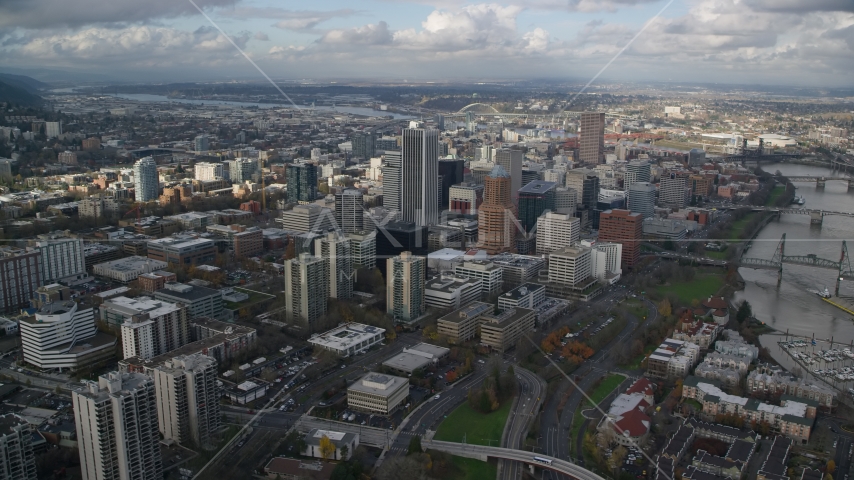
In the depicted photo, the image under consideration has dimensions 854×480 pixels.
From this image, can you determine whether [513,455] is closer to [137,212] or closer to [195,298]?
[195,298]

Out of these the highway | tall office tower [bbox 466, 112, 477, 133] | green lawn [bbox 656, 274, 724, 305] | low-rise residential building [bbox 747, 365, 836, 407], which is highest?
tall office tower [bbox 466, 112, 477, 133]

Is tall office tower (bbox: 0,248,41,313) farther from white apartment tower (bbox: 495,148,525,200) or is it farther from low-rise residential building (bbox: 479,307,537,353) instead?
white apartment tower (bbox: 495,148,525,200)

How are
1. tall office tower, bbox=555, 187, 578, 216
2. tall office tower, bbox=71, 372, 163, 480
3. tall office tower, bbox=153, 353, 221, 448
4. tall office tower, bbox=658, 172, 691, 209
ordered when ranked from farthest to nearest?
Result: tall office tower, bbox=658, 172, 691, 209 < tall office tower, bbox=555, 187, 578, 216 < tall office tower, bbox=153, 353, 221, 448 < tall office tower, bbox=71, 372, 163, 480

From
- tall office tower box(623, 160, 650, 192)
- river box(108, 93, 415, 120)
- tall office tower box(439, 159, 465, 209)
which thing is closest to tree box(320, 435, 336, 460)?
tall office tower box(439, 159, 465, 209)

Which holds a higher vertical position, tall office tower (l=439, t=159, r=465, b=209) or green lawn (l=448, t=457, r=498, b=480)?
tall office tower (l=439, t=159, r=465, b=209)

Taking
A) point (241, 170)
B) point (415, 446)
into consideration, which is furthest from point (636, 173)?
point (415, 446)

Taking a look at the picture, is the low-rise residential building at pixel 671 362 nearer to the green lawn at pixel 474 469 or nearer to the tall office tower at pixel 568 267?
the green lawn at pixel 474 469
